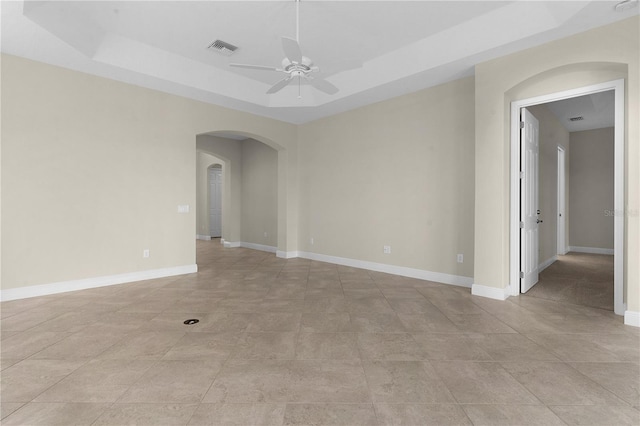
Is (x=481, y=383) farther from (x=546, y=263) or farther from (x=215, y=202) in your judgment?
(x=215, y=202)

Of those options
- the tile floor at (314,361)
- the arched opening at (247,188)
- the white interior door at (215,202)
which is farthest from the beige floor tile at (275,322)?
the white interior door at (215,202)

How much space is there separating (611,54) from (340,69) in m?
3.27

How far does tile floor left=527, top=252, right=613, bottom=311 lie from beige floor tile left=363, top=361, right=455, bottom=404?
2752mm

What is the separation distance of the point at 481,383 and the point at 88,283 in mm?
4844

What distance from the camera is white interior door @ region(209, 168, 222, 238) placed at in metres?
10.6

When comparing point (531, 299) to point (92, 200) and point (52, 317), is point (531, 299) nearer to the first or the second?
point (52, 317)

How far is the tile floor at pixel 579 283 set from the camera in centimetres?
381

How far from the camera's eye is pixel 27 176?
384 centimetres

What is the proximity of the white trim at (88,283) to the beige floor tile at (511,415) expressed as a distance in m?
4.68

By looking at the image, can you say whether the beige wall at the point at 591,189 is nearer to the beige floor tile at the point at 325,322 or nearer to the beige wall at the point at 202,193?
the beige floor tile at the point at 325,322

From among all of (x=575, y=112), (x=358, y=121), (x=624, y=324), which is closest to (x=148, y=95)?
(x=358, y=121)

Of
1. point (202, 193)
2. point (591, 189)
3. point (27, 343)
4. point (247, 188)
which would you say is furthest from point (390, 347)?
point (202, 193)

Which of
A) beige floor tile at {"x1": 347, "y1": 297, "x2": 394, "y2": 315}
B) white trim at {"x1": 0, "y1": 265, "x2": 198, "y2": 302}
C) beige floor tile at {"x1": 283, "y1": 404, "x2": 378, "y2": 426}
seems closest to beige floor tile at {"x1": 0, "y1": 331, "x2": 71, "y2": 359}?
white trim at {"x1": 0, "y1": 265, "x2": 198, "y2": 302}

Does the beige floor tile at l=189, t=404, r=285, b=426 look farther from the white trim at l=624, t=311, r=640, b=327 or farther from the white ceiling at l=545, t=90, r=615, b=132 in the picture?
the white ceiling at l=545, t=90, r=615, b=132
